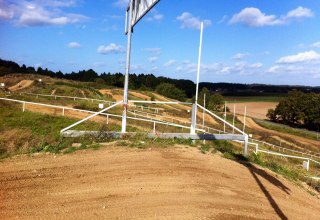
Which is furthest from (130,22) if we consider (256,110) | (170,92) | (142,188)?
(256,110)

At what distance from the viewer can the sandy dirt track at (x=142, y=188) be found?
6844 mm

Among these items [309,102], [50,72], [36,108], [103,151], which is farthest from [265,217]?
[50,72]

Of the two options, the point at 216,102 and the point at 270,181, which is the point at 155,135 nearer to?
the point at 270,181

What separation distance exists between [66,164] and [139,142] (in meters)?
2.44

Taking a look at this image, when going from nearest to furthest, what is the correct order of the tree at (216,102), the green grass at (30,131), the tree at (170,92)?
the green grass at (30,131) < the tree at (216,102) < the tree at (170,92)

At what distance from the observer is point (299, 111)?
332 ft

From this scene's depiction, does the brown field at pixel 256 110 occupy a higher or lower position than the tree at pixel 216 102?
lower

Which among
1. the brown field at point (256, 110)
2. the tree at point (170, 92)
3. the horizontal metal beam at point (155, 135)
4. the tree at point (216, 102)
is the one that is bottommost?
the brown field at point (256, 110)

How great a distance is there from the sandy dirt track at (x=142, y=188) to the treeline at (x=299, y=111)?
93356mm

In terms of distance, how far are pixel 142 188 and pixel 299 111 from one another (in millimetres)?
99371

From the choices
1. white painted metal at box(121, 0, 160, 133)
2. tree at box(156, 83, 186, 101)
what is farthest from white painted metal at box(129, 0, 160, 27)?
tree at box(156, 83, 186, 101)

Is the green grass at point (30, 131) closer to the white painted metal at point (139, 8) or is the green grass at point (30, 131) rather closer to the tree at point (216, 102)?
the white painted metal at point (139, 8)

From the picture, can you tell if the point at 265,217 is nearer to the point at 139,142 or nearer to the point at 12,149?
the point at 139,142

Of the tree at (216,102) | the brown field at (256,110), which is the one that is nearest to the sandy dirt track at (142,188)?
the tree at (216,102)
